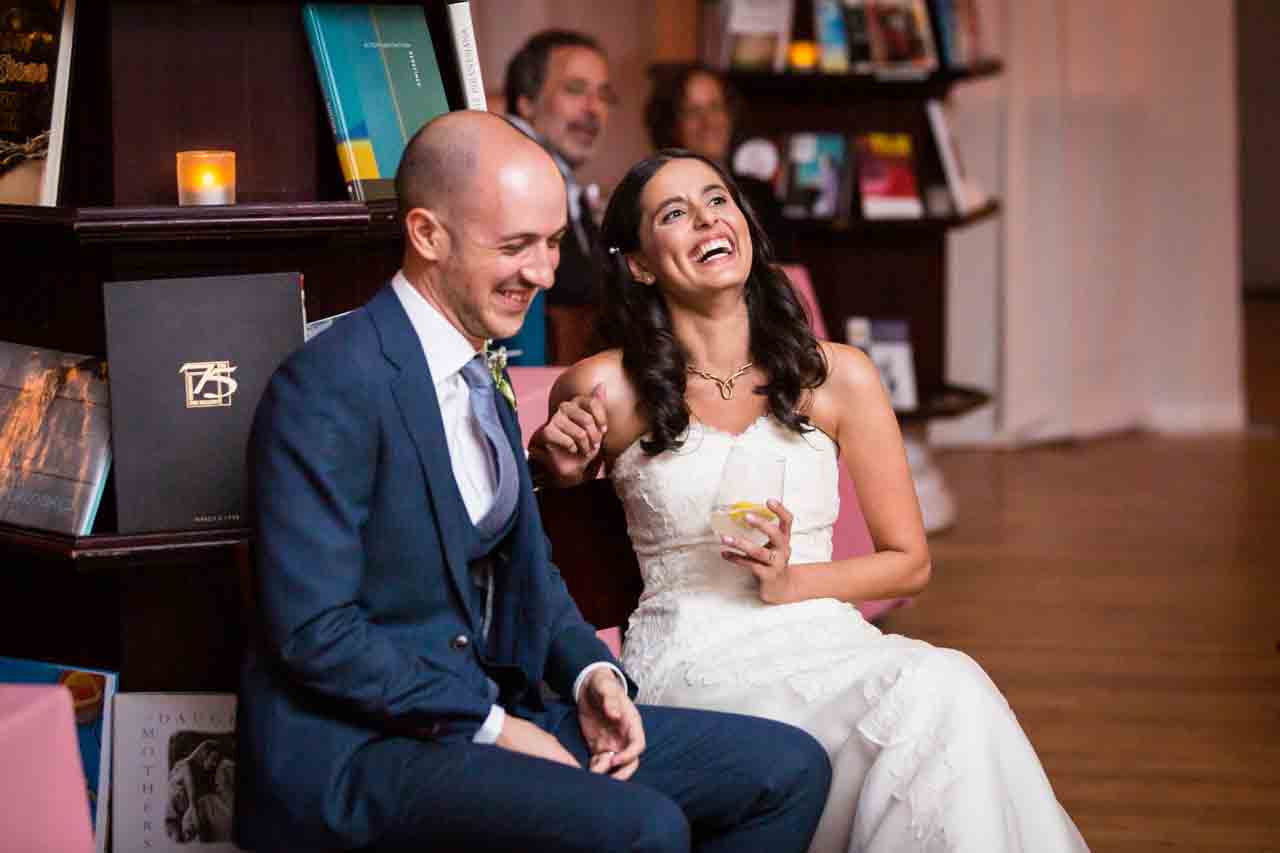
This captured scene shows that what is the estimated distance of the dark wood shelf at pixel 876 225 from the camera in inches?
244

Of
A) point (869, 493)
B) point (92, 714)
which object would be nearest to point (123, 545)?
point (92, 714)

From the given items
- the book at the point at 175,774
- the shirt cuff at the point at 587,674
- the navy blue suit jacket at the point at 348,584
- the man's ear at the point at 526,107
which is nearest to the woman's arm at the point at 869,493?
the shirt cuff at the point at 587,674

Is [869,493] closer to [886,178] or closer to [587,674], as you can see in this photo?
[587,674]

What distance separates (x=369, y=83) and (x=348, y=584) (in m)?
0.96

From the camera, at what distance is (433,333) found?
2.12 meters

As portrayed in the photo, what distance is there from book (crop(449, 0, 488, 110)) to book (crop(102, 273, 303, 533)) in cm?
43

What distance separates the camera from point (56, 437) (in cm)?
253

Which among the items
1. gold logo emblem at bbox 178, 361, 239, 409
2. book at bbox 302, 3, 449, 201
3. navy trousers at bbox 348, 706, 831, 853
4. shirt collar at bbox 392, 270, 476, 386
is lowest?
navy trousers at bbox 348, 706, 831, 853

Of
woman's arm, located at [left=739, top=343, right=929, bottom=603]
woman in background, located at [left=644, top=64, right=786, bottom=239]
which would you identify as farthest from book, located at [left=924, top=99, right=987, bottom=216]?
woman's arm, located at [left=739, top=343, right=929, bottom=603]

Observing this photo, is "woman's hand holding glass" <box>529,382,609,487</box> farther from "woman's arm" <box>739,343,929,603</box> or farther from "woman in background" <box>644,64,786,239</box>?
"woman in background" <box>644,64,786,239</box>

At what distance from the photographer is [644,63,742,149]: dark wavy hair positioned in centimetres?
565

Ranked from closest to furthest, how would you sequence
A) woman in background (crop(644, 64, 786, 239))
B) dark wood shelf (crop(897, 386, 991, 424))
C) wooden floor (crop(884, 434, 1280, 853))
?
wooden floor (crop(884, 434, 1280, 853)), woman in background (crop(644, 64, 786, 239)), dark wood shelf (crop(897, 386, 991, 424))

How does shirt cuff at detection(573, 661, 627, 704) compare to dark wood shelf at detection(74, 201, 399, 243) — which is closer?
shirt cuff at detection(573, 661, 627, 704)

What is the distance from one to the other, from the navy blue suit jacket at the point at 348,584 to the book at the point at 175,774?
25.7 inches
